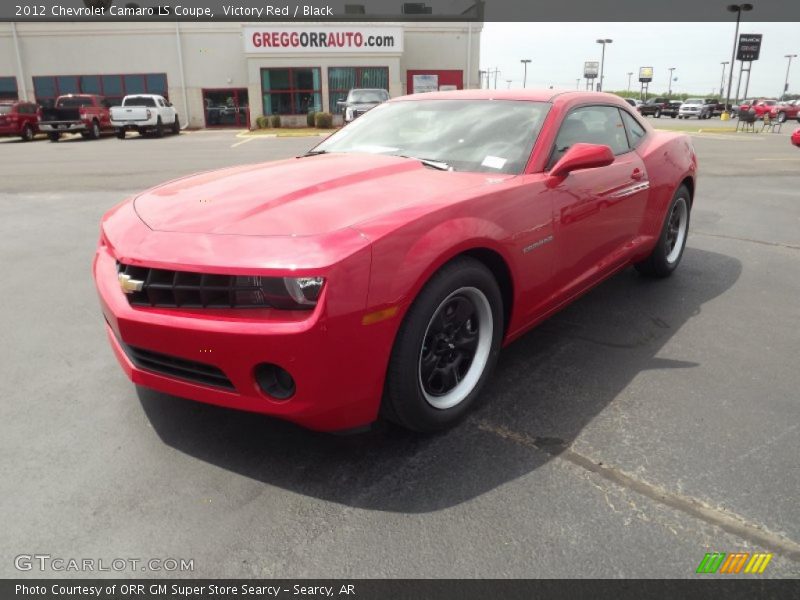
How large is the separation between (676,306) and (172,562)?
11.9 feet

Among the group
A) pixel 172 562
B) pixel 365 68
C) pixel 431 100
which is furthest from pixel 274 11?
pixel 172 562

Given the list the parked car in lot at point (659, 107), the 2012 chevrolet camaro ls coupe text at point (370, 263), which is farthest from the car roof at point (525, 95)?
the parked car in lot at point (659, 107)

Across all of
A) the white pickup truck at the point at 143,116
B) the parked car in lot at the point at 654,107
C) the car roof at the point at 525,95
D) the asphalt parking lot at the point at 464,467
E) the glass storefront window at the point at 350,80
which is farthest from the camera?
the parked car in lot at the point at 654,107

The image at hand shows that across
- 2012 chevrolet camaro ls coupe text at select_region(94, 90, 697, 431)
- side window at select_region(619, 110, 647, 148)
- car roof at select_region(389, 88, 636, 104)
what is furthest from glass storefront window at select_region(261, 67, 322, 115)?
2012 chevrolet camaro ls coupe text at select_region(94, 90, 697, 431)

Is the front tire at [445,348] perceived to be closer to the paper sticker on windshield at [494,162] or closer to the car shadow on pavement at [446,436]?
the car shadow on pavement at [446,436]

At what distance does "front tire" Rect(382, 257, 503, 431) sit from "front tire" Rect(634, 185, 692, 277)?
7.95 ft

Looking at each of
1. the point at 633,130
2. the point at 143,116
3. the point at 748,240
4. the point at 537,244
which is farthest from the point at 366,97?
the point at 537,244

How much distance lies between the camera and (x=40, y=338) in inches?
145

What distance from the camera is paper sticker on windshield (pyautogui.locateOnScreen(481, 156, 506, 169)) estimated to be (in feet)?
10.2

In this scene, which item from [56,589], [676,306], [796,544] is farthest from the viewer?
[676,306]

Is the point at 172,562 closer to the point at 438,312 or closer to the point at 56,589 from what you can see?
the point at 56,589

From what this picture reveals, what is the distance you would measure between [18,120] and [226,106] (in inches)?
492

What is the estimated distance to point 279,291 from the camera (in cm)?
212

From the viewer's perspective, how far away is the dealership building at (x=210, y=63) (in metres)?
32.6
